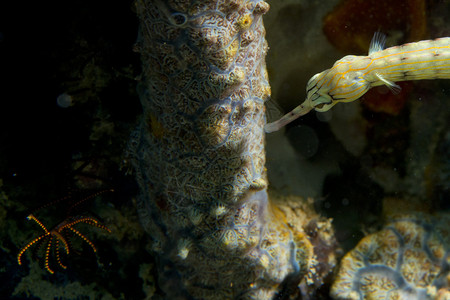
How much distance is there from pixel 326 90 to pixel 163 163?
1.61 m

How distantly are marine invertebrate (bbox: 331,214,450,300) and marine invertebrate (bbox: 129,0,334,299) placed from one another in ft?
1.78

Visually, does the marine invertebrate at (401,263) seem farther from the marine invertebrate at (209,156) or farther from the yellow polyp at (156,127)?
the yellow polyp at (156,127)

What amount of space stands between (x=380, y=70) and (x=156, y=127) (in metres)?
2.05

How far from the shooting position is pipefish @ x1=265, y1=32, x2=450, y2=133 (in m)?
2.68

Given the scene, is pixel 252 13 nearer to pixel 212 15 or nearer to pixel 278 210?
pixel 212 15

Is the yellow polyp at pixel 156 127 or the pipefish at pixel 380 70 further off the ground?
the pipefish at pixel 380 70

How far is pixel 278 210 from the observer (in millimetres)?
3902

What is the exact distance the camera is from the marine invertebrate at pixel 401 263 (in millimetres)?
3639

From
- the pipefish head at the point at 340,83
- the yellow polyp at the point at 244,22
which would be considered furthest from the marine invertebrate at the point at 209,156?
the pipefish head at the point at 340,83

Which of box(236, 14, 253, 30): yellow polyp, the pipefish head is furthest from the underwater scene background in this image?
the pipefish head

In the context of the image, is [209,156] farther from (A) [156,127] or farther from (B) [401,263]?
(B) [401,263]

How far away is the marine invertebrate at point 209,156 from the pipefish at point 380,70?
55 cm

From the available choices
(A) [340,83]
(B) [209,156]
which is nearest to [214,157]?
(B) [209,156]

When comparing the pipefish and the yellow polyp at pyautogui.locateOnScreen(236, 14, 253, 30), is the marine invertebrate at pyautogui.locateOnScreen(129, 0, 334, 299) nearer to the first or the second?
the yellow polyp at pyautogui.locateOnScreen(236, 14, 253, 30)
